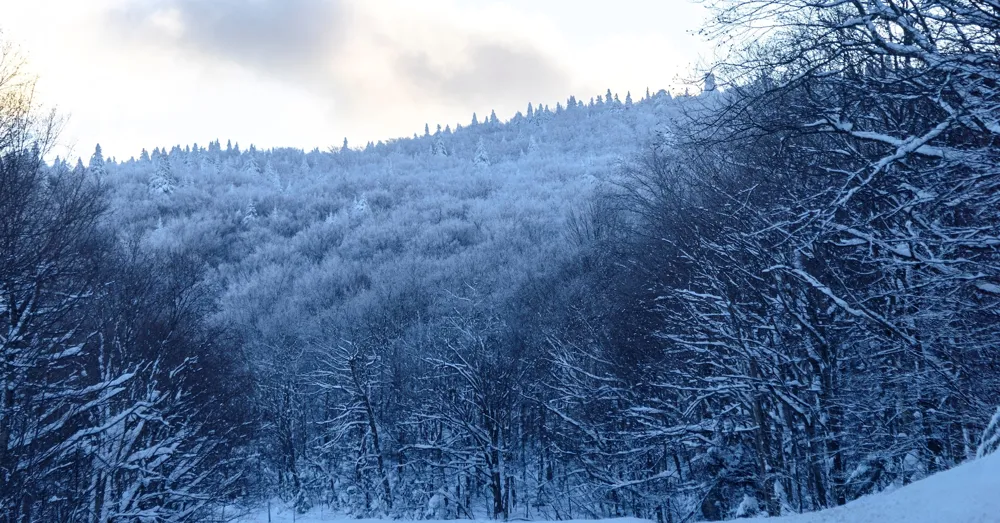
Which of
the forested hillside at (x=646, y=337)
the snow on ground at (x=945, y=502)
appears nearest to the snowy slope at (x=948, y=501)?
the snow on ground at (x=945, y=502)

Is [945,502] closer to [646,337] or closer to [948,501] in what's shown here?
[948,501]

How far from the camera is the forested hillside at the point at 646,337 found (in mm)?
6988

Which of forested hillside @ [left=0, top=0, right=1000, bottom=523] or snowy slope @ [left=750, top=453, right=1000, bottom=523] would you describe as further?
forested hillside @ [left=0, top=0, right=1000, bottom=523]

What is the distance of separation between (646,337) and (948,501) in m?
15.9

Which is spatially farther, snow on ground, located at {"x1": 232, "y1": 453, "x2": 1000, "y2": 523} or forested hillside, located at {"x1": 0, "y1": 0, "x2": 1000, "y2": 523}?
forested hillside, located at {"x1": 0, "y1": 0, "x2": 1000, "y2": 523}

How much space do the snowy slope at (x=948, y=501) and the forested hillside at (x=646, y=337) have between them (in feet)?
2.04

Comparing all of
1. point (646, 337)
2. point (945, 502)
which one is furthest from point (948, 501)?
point (646, 337)

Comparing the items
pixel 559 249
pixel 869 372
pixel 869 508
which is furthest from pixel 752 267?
pixel 559 249

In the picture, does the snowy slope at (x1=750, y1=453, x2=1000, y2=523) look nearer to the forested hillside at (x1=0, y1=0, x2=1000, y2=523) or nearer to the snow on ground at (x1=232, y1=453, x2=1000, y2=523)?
the snow on ground at (x1=232, y1=453, x2=1000, y2=523)

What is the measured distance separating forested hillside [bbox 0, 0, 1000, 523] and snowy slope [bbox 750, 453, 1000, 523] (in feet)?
2.04

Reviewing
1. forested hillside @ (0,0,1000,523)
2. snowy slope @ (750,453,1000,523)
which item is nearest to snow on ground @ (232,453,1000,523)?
snowy slope @ (750,453,1000,523)

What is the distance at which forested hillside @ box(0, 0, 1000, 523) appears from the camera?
6.99 m

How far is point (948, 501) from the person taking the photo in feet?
19.3

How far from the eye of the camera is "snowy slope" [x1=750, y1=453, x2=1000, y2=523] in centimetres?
537
